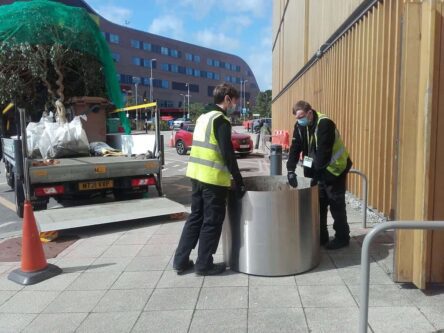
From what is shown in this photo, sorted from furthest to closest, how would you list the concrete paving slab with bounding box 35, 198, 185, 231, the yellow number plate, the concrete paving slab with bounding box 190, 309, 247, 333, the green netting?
the green netting, the yellow number plate, the concrete paving slab with bounding box 35, 198, 185, 231, the concrete paving slab with bounding box 190, 309, 247, 333

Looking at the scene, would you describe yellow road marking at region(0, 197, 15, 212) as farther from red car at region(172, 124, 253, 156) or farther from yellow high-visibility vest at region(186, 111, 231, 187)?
red car at region(172, 124, 253, 156)

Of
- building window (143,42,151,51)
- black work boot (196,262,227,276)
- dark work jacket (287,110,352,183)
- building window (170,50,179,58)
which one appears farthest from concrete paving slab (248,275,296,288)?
building window (170,50,179,58)

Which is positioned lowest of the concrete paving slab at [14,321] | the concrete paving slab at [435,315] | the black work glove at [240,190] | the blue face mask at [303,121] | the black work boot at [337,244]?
the concrete paving slab at [14,321]

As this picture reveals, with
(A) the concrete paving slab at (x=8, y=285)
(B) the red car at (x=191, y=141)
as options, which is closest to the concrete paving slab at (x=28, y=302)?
(A) the concrete paving slab at (x=8, y=285)

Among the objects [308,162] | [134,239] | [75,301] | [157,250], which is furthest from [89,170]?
[308,162]

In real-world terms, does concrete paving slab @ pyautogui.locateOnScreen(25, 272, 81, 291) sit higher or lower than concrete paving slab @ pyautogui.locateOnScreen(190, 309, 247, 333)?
lower

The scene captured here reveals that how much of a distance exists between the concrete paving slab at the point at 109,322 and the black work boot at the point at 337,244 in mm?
2504

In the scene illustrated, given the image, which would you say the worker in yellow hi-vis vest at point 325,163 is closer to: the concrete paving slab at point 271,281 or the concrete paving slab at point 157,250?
the concrete paving slab at point 271,281

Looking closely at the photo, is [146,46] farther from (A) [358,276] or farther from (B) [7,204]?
(A) [358,276]

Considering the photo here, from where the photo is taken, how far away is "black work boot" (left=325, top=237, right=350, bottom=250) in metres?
5.26

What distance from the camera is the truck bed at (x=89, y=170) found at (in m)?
7.12

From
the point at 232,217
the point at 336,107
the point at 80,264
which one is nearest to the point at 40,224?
the point at 80,264

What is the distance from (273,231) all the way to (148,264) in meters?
1.57

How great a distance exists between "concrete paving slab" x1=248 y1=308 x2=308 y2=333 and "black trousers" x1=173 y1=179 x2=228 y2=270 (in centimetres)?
91
